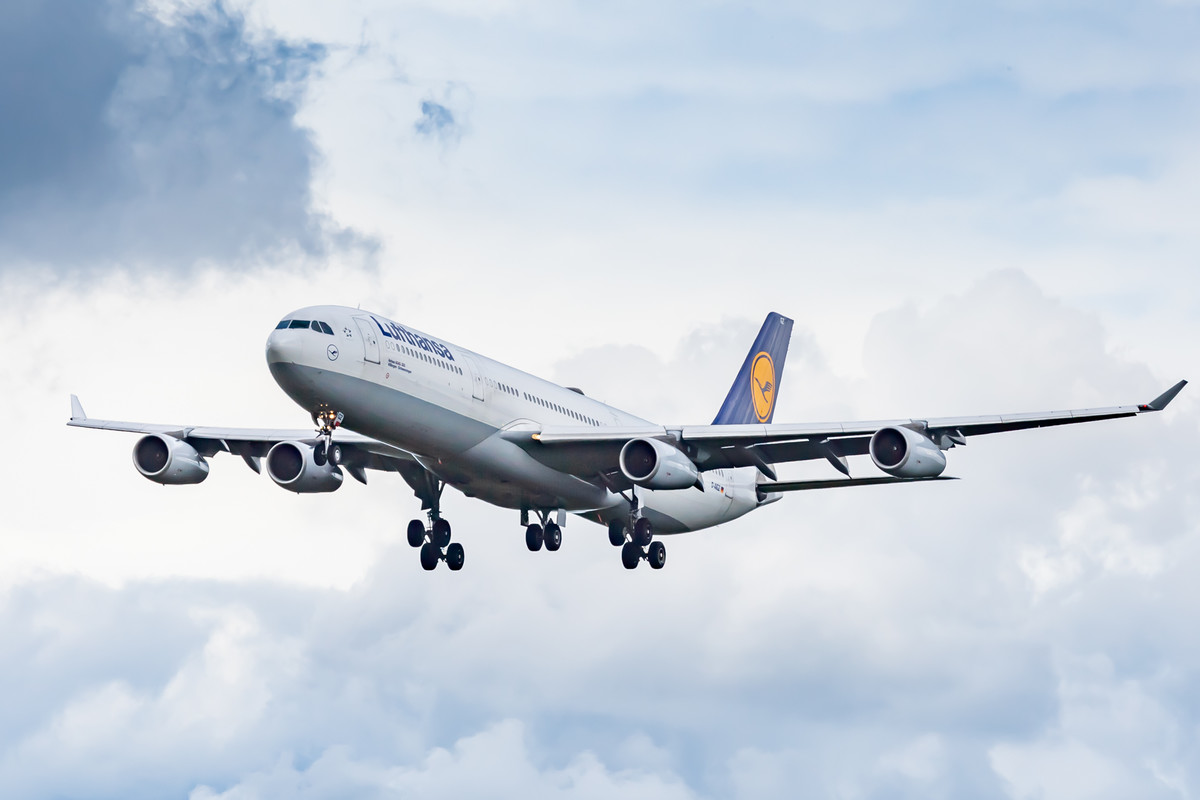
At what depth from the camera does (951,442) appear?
49438mm

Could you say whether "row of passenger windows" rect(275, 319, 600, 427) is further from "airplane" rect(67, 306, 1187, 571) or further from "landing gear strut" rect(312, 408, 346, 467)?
"landing gear strut" rect(312, 408, 346, 467)

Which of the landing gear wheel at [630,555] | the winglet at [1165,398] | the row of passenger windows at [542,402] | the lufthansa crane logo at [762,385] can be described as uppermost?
the lufthansa crane logo at [762,385]

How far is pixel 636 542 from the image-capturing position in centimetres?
5572

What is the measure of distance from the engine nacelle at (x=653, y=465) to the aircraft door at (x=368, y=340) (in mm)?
8995

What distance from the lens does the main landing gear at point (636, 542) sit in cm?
5547

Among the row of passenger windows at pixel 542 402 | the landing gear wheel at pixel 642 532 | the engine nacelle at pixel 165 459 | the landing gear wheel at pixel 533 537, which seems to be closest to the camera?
the row of passenger windows at pixel 542 402

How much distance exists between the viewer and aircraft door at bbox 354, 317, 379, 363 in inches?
1762

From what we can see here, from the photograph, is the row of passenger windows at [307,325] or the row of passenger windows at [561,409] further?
the row of passenger windows at [561,409]

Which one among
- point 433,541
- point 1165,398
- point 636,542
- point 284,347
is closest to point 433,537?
point 433,541

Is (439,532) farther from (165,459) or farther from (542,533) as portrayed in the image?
(165,459)

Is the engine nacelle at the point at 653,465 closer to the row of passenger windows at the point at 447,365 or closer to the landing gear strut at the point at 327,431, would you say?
the row of passenger windows at the point at 447,365

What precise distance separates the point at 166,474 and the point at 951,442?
2534 cm

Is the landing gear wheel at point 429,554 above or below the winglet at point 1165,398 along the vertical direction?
above

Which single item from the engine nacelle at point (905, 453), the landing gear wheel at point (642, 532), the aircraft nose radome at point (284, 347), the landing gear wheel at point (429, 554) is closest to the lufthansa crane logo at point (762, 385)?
the landing gear wheel at point (642, 532)
